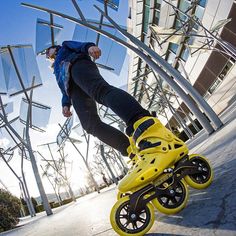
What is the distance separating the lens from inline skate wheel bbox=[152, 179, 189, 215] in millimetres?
1310

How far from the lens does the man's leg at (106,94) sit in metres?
1.64

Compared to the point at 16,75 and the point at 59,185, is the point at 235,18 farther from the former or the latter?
the point at 59,185

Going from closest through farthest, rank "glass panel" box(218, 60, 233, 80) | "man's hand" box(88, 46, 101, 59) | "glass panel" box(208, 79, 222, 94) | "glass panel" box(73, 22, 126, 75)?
"man's hand" box(88, 46, 101, 59)
"glass panel" box(73, 22, 126, 75)
"glass panel" box(218, 60, 233, 80)
"glass panel" box(208, 79, 222, 94)

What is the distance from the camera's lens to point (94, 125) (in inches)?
85.8

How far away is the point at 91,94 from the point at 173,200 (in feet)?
2.93

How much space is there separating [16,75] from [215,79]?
1288cm

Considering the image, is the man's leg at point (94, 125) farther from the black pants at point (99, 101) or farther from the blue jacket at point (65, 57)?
the blue jacket at point (65, 57)

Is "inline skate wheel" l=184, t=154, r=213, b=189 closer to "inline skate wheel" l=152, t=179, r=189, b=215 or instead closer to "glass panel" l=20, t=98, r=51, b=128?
"inline skate wheel" l=152, t=179, r=189, b=215

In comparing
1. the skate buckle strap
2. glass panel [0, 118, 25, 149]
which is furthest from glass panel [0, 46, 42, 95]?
the skate buckle strap

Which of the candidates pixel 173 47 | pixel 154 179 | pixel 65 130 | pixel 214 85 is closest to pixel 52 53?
pixel 154 179

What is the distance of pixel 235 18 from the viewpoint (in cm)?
1445

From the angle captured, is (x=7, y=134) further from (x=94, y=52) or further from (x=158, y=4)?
(x=94, y=52)

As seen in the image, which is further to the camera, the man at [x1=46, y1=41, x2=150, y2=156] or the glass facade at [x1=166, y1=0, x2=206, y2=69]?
the glass facade at [x1=166, y1=0, x2=206, y2=69]

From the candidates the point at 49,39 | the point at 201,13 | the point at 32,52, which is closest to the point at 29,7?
the point at 49,39
